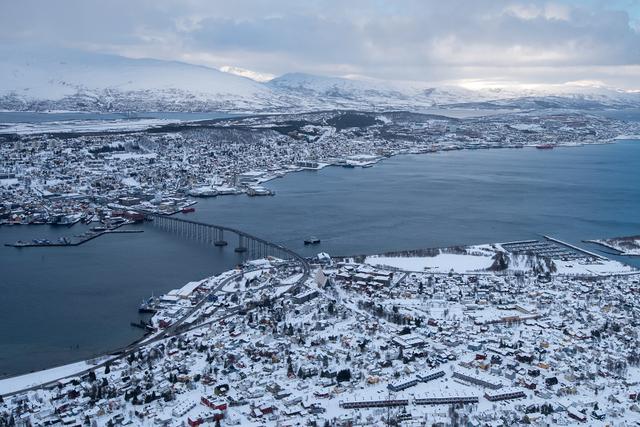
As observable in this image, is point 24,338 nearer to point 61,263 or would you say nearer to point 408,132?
point 61,263

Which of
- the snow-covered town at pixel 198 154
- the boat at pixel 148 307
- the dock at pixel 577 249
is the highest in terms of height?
the snow-covered town at pixel 198 154

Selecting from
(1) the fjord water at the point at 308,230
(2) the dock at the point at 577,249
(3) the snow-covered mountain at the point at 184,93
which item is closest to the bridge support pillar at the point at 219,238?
(1) the fjord water at the point at 308,230

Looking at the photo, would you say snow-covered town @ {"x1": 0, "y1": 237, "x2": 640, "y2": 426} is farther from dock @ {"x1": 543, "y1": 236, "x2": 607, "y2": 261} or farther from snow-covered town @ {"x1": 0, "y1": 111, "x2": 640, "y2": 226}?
snow-covered town @ {"x1": 0, "y1": 111, "x2": 640, "y2": 226}

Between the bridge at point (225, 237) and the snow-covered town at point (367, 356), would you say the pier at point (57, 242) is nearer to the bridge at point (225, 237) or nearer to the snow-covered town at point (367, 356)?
the bridge at point (225, 237)

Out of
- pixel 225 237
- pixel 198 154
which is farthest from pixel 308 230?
pixel 198 154

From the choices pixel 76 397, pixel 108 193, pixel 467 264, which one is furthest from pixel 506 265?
pixel 108 193

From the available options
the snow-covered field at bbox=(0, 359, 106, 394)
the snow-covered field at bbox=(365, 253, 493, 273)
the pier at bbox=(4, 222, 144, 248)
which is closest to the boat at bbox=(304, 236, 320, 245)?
the snow-covered field at bbox=(365, 253, 493, 273)
